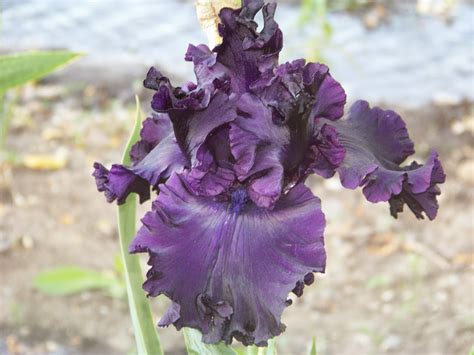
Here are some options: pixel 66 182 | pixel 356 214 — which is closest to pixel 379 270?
pixel 356 214

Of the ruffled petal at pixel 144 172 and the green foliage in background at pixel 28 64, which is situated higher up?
the green foliage in background at pixel 28 64

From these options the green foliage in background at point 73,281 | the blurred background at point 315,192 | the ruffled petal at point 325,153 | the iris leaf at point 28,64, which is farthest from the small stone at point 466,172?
the ruffled petal at point 325,153

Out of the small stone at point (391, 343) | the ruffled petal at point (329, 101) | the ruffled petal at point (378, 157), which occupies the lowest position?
the small stone at point (391, 343)

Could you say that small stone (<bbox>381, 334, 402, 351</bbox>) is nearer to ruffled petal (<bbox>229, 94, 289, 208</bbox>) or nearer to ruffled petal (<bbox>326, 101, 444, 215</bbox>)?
ruffled petal (<bbox>326, 101, 444, 215</bbox>)

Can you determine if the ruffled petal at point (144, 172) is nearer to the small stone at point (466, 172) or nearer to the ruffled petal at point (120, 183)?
the ruffled petal at point (120, 183)

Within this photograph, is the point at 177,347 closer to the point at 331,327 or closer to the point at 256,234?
the point at 331,327

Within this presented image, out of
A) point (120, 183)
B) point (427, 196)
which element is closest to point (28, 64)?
point (120, 183)

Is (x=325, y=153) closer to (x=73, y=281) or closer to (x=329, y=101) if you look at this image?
(x=329, y=101)

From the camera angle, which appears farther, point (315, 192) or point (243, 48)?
point (315, 192)
